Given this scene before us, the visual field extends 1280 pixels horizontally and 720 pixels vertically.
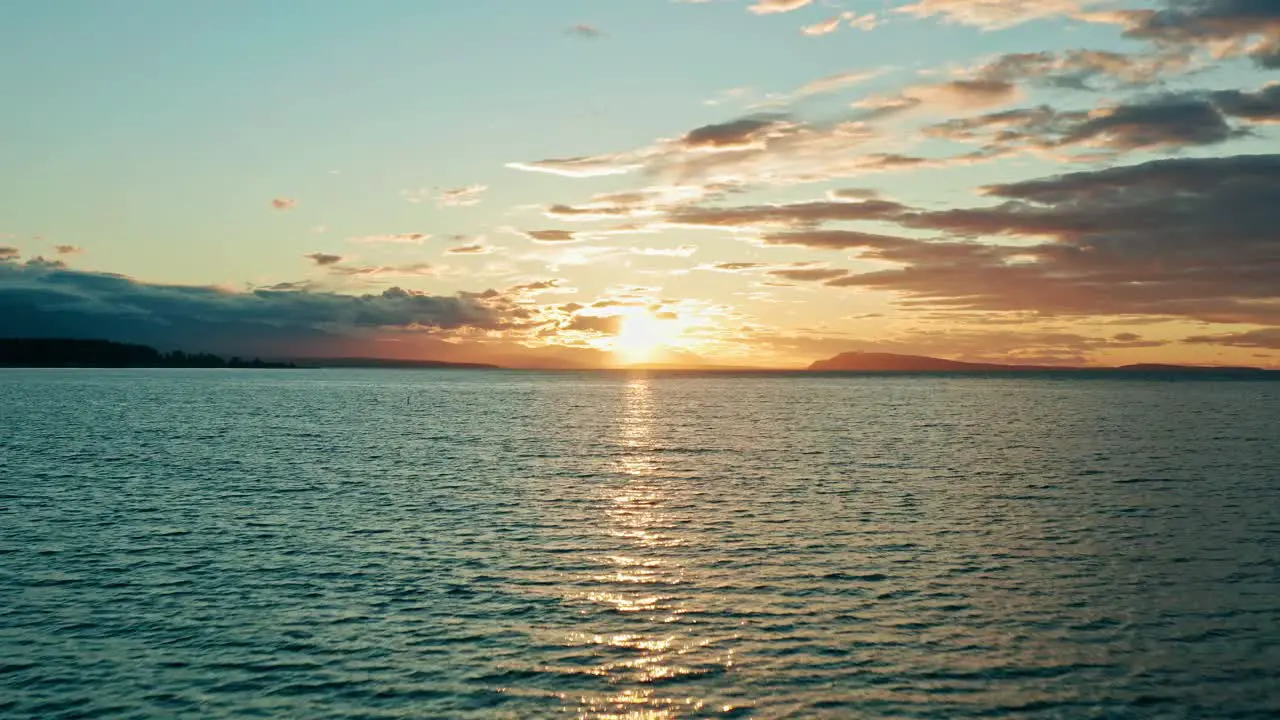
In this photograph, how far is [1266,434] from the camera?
122750 millimetres

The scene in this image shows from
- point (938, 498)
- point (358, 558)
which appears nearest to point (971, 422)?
point (938, 498)

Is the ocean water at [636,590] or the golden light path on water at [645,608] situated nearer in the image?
the golden light path on water at [645,608]

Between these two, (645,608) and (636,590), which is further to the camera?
(636,590)

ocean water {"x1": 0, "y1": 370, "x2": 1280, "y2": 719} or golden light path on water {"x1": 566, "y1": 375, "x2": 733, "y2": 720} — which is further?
ocean water {"x1": 0, "y1": 370, "x2": 1280, "y2": 719}

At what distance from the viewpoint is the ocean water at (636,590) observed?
26.7 m

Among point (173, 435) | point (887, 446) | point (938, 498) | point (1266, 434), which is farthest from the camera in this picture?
point (1266, 434)

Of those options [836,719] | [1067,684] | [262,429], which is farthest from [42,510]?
[262,429]

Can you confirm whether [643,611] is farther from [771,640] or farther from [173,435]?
[173,435]

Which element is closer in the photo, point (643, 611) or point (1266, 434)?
point (643, 611)

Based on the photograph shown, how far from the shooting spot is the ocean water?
26.7m

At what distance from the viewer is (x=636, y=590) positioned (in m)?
38.3

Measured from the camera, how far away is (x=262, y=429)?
129 meters

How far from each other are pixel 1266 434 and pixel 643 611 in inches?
4701

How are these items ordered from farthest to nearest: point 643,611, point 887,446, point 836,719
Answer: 1. point 887,446
2. point 643,611
3. point 836,719
